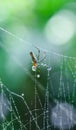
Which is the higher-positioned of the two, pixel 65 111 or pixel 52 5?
pixel 52 5

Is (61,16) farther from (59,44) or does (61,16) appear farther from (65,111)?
(65,111)

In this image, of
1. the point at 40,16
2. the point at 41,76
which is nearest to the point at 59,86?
the point at 41,76

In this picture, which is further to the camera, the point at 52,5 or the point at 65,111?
the point at 65,111

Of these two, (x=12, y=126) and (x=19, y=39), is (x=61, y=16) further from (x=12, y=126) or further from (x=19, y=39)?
(x=12, y=126)

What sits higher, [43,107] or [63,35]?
[63,35]

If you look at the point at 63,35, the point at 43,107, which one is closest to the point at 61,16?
the point at 63,35
